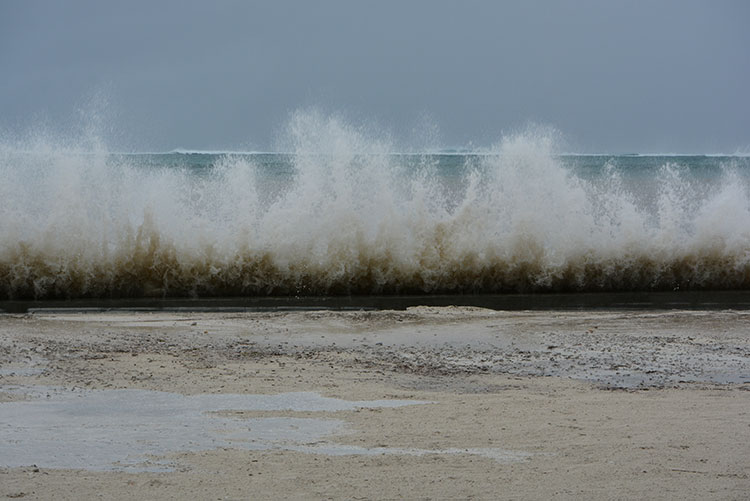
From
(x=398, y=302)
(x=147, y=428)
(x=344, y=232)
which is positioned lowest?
(x=147, y=428)

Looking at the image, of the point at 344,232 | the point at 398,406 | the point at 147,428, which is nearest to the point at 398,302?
the point at 344,232

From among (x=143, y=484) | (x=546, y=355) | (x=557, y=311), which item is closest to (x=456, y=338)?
(x=546, y=355)

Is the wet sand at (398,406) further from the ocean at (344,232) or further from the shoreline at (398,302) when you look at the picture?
the ocean at (344,232)

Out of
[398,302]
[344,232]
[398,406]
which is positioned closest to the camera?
[398,406]

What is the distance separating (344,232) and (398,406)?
784 centimetres

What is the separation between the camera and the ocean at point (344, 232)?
1292 centimetres

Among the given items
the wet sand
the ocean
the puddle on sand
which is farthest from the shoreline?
the puddle on sand

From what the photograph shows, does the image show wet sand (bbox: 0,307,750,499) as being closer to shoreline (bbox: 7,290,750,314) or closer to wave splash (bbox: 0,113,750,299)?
shoreline (bbox: 7,290,750,314)

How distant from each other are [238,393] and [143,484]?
74.7 inches

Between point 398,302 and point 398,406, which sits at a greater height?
point 398,302

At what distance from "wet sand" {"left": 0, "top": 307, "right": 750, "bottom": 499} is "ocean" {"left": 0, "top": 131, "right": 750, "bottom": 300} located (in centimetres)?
301

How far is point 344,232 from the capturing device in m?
13.6

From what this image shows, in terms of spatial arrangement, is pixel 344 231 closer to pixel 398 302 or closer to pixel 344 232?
pixel 344 232

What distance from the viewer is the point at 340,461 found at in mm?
4707
